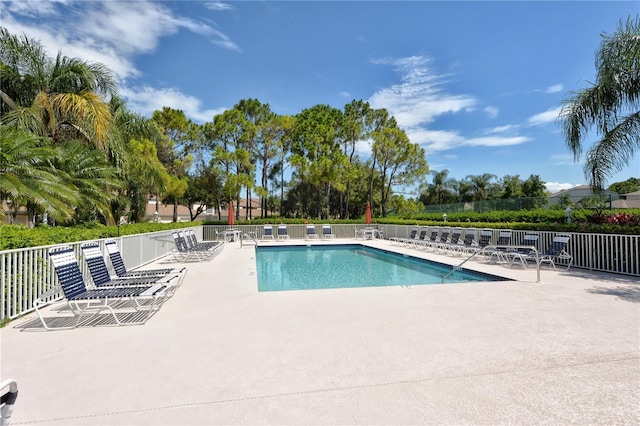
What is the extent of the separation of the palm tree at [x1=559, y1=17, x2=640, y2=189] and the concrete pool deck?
5784 mm

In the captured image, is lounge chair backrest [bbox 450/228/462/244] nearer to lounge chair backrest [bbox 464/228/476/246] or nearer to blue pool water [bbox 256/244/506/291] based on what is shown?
lounge chair backrest [bbox 464/228/476/246]

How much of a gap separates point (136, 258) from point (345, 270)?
20.1ft

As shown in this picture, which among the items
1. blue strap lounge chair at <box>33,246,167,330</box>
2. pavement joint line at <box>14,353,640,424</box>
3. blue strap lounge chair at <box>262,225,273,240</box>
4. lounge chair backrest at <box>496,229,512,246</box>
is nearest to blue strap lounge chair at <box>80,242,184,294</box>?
blue strap lounge chair at <box>33,246,167,330</box>

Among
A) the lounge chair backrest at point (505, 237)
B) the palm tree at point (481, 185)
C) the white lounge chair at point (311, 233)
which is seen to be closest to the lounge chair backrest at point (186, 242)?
the white lounge chair at point (311, 233)

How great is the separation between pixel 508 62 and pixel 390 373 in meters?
14.7

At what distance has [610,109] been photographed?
361 inches

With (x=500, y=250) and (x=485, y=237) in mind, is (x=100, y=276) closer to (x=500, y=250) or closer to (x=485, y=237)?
(x=500, y=250)

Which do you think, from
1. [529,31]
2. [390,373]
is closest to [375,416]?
[390,373]

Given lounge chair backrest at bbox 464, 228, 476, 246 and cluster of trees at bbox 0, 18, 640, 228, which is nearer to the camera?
cluster of trees at bbox 0, 18, 640, 228

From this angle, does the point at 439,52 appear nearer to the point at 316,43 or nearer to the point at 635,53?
the point at 316,43

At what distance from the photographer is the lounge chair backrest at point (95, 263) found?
540cm

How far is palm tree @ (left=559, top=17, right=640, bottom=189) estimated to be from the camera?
332 inches

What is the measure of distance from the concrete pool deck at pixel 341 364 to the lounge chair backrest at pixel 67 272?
1.97 ft

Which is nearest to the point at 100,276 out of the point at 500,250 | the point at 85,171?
the point at 85,171
